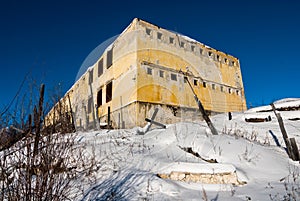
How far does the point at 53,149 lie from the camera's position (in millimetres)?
2408

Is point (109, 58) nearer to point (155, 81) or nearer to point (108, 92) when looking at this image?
point (108, 92)

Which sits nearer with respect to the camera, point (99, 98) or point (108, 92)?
point (108, 92)

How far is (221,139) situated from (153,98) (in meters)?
10.7

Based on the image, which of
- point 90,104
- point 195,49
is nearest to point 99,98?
Answer: point 90,104

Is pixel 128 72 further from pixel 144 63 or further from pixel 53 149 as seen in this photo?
pixel 53 149

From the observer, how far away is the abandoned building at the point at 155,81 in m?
16.4

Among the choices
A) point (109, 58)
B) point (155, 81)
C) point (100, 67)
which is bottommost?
point (155, 81)

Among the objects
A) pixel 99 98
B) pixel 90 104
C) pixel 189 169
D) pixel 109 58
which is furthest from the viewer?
pixel 90 104

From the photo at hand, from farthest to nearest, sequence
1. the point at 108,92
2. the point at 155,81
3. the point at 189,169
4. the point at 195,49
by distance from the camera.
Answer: the point at 195,49
the point at 108,92
the point at 155,81
the point at 189,169

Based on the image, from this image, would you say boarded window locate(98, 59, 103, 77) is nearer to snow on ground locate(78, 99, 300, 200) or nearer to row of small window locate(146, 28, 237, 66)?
row of small window locate(146, 28, 237, 66)

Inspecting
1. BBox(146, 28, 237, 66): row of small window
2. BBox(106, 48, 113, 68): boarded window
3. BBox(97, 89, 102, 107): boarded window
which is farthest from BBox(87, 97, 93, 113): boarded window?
BBox(146, 28, 237, 66): row of small window

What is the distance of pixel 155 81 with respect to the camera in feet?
56.6

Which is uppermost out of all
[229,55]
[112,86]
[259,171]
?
[229,55]

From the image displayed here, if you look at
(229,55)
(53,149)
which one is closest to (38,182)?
(53,149)
